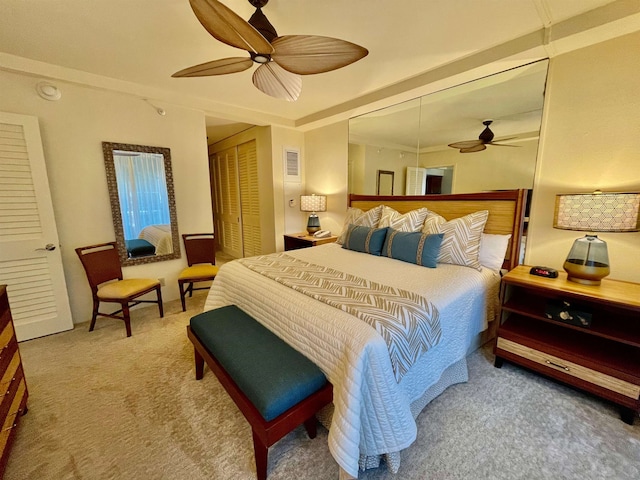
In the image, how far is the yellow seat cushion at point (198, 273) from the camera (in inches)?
120

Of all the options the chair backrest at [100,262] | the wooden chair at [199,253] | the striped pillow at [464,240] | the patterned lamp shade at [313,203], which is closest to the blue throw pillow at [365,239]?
the striped pillow at [464,240]

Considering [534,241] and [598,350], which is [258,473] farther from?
[534,241]

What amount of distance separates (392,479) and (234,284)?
160 centimetres

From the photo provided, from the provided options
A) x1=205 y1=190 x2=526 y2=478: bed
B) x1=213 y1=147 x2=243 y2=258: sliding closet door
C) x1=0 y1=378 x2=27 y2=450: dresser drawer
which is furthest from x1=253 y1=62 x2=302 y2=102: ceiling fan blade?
x1=213 y1=147 x2=243 y2=258: sliding closet door

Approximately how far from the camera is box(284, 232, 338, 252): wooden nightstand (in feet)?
12.3

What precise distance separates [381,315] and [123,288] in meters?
2.60

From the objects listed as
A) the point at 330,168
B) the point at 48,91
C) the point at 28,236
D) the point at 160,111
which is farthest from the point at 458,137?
the point at 28,236

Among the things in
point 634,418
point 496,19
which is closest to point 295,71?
point 496,19

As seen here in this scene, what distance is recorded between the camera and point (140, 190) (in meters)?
3.03

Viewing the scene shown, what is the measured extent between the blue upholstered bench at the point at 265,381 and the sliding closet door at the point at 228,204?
3.84 metres

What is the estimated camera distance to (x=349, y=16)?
71.4 inches

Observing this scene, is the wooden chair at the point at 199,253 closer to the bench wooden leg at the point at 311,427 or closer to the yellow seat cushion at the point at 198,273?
the yellow seat cushion at the point at 198,273

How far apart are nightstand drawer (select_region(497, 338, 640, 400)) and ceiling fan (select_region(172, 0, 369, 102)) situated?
228cm

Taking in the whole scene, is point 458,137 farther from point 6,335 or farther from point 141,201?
point 6,335
